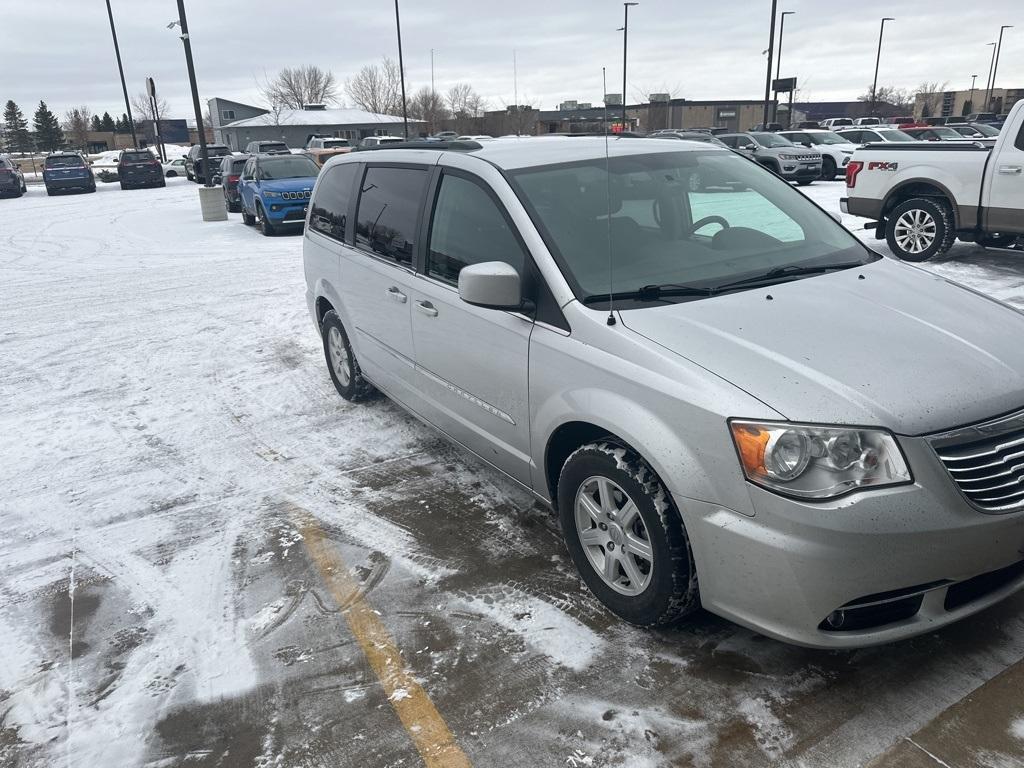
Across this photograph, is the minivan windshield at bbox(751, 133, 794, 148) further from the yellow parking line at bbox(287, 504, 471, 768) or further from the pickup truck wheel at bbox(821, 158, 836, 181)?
the yellow parking line at bbox(287, 504, 471, 768)

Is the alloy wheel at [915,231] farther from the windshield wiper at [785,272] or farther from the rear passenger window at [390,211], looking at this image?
the rear passenger window at [390,211]

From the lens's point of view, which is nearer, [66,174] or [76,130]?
[66,174]

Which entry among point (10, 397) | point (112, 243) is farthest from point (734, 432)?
point (112, 243)

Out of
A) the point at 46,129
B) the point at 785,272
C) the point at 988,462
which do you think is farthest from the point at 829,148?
the point at 46,129

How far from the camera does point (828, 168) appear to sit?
23609mm

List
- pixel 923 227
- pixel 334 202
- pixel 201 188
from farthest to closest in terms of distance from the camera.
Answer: pixel 201 188 < pixel 923 227 < pixel 334 202

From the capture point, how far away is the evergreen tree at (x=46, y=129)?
81.1 meters

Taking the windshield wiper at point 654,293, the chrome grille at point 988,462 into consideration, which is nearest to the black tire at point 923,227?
the windshield wiper at point 654,293

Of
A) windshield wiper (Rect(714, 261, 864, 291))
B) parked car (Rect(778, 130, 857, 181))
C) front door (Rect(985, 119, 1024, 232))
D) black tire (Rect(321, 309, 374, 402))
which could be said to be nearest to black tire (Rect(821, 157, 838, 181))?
parked car (Rect(778, 130, 857, 181))

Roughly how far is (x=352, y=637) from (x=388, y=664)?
257mm

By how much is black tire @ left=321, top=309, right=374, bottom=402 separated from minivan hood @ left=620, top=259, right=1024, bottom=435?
3127mm

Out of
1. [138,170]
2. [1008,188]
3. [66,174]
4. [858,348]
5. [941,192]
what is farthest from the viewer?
[138,170]

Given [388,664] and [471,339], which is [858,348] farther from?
[388,664]

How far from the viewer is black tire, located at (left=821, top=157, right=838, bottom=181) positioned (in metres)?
23.4
